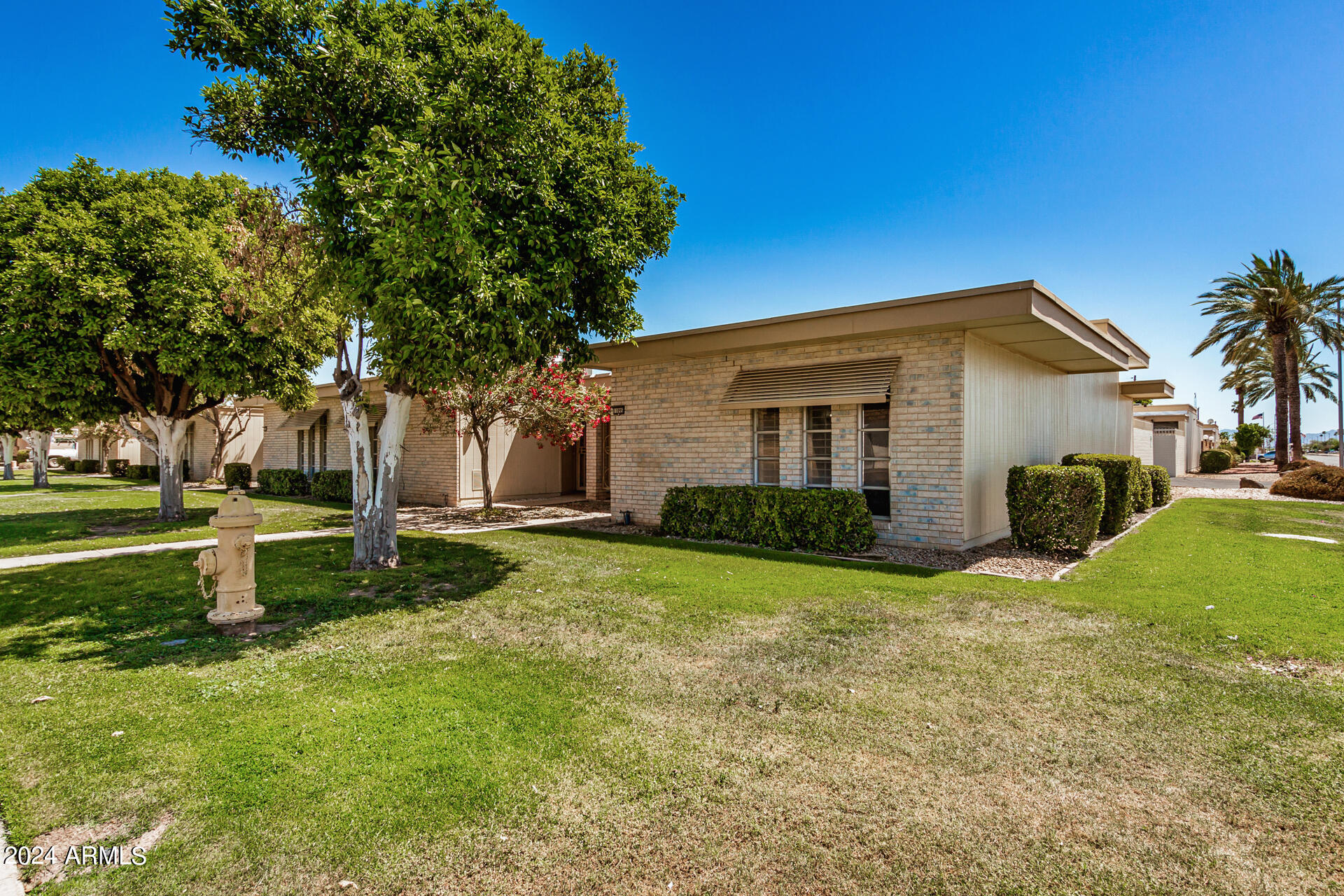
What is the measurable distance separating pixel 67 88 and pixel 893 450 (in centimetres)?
1470

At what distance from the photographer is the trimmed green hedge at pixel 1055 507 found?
8.55m

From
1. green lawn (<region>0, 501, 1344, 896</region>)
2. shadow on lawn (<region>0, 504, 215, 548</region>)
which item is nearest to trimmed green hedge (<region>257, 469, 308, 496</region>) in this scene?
shadow on lawn (<region>0, 504, 215, 548</region>)

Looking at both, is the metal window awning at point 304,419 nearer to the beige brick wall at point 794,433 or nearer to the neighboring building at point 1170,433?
the beige brick wall at point 794,433

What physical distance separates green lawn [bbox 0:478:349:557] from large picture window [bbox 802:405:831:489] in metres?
9.02

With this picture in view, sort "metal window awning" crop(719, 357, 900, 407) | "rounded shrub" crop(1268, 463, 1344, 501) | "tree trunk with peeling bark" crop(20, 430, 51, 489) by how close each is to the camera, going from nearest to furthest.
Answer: "metal window awning" crop(719, 357, 900, 407) < "rounded shrub" crop(1268, 463, 1344, 501) < "tree trunk with peeling bark" crop(20, 430, 51, 489)

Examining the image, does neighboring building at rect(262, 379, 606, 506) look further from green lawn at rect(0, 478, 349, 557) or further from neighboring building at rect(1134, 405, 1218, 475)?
neighboring building at rect(1134, 405, 1218, 475)

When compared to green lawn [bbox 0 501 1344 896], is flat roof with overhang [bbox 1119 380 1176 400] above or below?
above

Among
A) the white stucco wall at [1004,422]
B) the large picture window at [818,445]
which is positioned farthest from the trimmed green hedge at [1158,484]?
the large picture window at [818,445]

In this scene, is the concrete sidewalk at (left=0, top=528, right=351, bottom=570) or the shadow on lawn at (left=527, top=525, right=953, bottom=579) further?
the concrete sidewalk at (left=0, top=528, right=351, bottom=570)

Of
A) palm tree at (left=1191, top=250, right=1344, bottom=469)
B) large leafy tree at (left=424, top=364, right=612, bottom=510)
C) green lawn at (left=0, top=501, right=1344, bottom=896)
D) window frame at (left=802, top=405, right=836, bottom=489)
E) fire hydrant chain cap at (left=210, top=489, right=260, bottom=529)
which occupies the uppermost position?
palm tree at (left=1191, top=250, right=1344, bottom=469)

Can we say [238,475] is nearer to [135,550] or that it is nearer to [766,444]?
[135,550]

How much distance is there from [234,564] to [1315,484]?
27297mm

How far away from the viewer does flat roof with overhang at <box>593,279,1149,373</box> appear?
8.15 m

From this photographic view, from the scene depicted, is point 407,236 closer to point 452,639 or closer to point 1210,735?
point 452,639
